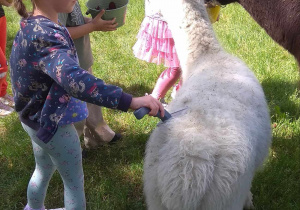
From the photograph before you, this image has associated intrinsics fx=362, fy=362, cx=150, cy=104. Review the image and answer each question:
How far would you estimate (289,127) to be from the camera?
9.98ft

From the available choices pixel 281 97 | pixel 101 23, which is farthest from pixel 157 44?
pixel 281 97

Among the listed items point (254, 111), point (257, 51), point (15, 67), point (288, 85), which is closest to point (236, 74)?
point (254, 111)

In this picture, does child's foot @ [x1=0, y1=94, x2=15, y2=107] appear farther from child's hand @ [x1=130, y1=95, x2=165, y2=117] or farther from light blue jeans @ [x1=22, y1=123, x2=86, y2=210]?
child's hand @ [x1=130, y1=95, x2=165, y2=117]

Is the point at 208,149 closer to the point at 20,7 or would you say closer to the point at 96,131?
the point at 20,7

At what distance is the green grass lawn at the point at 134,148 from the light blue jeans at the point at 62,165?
46cm

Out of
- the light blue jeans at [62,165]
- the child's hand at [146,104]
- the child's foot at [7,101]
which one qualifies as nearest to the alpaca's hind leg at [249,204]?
the light blue jeans at [62,165]

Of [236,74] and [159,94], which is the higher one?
[236,74]

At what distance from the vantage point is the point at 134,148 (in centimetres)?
291

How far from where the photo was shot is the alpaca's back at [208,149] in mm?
1479

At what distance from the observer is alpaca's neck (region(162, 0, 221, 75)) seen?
2.35 m

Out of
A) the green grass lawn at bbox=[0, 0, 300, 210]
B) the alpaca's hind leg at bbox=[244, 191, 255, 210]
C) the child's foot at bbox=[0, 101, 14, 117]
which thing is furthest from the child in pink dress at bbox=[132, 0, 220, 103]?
the child's foot at bbox=[0, 101, 14, 117]

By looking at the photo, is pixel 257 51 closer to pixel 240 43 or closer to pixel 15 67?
pixel 240 43

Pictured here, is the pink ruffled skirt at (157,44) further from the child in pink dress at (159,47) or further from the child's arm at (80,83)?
the child's arm at (80,83)

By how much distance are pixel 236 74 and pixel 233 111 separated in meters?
0.45
